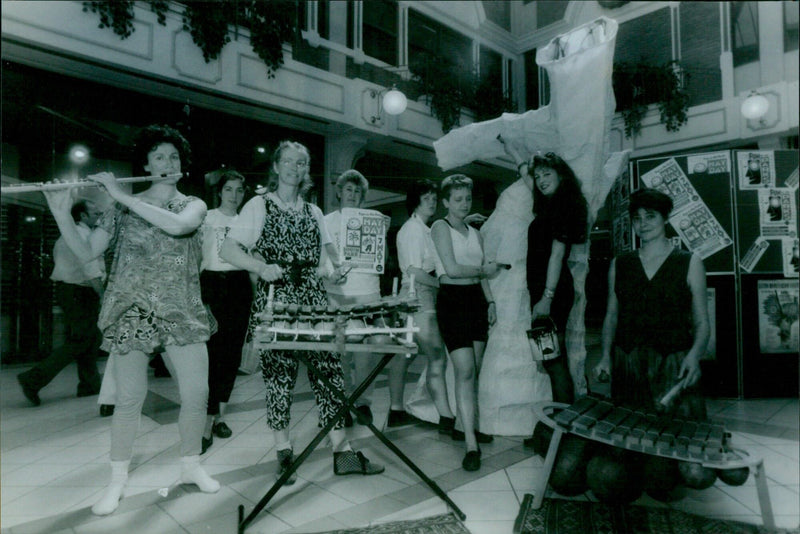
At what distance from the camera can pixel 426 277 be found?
257cm

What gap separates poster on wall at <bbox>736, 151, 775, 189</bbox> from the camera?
312cm

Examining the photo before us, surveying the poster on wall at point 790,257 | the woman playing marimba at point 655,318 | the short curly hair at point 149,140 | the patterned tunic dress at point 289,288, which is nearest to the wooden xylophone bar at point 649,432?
the woman playing marimba at point 655,318

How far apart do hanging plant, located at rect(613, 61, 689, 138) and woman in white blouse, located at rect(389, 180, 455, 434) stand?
3.38 feet

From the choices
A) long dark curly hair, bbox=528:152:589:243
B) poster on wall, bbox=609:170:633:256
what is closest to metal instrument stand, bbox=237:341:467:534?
long dark curly hair, bbox=528:152:589:243

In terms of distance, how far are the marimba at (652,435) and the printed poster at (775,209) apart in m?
2.21

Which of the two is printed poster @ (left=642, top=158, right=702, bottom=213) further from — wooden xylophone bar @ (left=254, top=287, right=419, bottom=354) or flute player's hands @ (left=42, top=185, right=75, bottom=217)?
flute player's hands @ (left=42, top=185, right=75, bottom=217)

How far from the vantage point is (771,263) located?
332 centimetres

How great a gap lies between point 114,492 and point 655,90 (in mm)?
2799

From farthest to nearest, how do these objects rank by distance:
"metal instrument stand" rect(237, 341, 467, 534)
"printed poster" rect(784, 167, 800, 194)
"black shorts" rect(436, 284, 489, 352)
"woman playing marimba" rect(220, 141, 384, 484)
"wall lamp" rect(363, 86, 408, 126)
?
"printed poster" rect(784, 167, 800, 194) → "black shorts" rect(436, 284, 489, 352) → "wall lamp" rect(363, 86, 408, 126) → "woman playing marimba" rect(220, 141, 384, 484) → "metal instrument stand" rect(237, 341, 467, 534)

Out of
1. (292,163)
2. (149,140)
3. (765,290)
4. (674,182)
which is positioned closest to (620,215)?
(674,182)

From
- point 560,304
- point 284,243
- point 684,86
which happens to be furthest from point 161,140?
point 684,86

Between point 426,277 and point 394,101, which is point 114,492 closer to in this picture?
point 426,277

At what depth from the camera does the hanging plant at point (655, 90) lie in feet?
7.36

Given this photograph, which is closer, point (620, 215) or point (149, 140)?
point (149, 140)
